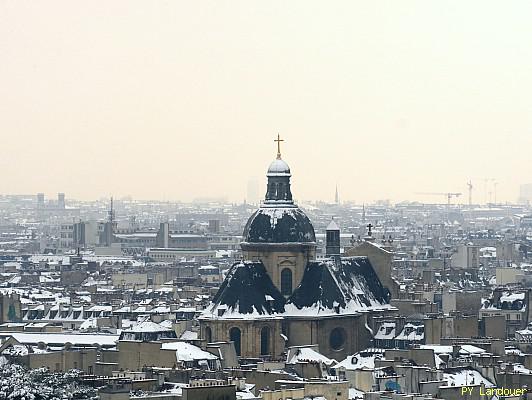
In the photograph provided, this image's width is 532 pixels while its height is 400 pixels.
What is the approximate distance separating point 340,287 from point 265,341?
398cm

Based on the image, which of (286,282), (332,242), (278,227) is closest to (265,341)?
(286,282)

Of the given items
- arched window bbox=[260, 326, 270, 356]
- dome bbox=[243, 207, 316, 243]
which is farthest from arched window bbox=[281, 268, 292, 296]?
arched window bbox=[260, 326, 270, 356]

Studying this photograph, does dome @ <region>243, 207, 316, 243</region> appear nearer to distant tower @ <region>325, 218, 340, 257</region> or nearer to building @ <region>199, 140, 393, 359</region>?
building @ <region>199, 140, 393, 359</region>

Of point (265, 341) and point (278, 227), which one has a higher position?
point (278, 227)

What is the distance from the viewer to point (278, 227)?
81438 mm

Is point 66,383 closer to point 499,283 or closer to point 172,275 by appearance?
point 499,283

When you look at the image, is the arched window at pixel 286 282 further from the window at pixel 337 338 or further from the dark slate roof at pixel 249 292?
the window at pixel 337 338

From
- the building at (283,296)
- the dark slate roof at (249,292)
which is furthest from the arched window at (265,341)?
the dark slate roof at (249,292)

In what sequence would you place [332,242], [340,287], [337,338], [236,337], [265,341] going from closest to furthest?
[236,337]
[265,341]
[337,338]
[340,287]
[332,242]

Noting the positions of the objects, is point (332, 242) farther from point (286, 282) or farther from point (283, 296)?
point (283, 296)

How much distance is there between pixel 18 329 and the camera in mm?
89938

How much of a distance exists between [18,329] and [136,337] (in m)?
14.2

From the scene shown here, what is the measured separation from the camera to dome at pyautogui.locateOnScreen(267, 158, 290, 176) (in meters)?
83.6

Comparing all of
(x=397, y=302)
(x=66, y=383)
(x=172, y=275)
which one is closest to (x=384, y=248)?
(x=397, y=302)
